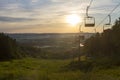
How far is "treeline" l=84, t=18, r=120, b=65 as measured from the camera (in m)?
80.5

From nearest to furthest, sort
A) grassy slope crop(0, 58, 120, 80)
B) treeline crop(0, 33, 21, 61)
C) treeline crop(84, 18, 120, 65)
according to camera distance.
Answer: grassy slope crop(0, 58, 120, 80)
treeline crop(84, 18, 120, 65)
treeline crop(0, 33, 21, 61)

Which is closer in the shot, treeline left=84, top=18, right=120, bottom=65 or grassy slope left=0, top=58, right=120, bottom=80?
grassy slope left=0, top=58, right=120, bottom=80

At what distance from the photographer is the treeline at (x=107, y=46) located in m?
80.5

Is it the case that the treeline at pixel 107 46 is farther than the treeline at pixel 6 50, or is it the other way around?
the treeline at pixel 6 50

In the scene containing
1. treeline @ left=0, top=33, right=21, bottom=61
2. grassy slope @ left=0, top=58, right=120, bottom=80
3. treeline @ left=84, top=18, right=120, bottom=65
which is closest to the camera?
grassy slope @ left=0, top=58, right=120, bottom=80

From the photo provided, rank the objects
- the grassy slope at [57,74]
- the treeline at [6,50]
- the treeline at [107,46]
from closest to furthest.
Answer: the grassy slope at [57,74], the treeline at [107,46], the treeline at [6,50]

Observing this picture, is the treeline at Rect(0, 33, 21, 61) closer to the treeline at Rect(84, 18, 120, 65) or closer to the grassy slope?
the treeline at Rect(84, 18, 120, 65)

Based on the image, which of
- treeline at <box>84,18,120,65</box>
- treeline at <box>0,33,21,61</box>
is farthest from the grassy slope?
treeline at <box>0,33,21,61</box>

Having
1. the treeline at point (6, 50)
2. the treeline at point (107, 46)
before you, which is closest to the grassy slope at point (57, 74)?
the treeline at point (107, 46)

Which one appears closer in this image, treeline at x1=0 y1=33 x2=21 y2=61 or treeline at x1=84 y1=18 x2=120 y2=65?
treeline at x1=84 y1=18 x2=120 y2=65

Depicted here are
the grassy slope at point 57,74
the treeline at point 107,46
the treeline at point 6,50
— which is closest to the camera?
the grassy slope at point 57,74

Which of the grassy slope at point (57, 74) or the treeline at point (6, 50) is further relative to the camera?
the treeline at point (6, 50)

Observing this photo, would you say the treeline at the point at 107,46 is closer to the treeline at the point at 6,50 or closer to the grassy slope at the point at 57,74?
the grassy slope at the point at 57,74

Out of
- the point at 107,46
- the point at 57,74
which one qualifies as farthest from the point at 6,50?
the point at 57,74
